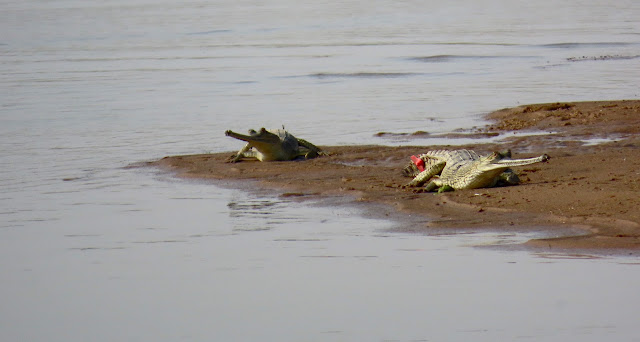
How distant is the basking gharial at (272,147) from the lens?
45.9ft

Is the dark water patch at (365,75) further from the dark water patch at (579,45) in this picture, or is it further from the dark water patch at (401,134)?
the dark water patch at (401,134)

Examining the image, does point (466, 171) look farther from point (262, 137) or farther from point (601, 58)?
point (601, 58)

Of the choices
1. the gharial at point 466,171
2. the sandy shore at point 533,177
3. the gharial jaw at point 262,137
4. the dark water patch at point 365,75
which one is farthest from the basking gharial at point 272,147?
the dark water patch at point 365,75

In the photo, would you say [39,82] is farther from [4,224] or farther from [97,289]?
[97,289]

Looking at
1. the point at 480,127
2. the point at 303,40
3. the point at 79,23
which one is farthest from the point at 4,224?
the point at 79,23

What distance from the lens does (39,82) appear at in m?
26.9

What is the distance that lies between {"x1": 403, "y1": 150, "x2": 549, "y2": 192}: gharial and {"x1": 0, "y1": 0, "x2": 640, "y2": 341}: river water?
1.27 meters

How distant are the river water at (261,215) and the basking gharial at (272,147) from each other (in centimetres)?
123

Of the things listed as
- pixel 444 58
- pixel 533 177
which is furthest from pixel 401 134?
pixel 444 58

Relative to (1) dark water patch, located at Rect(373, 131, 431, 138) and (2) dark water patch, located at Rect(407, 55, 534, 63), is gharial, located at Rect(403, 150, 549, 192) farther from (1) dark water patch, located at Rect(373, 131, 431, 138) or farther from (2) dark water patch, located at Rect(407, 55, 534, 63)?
(2) dark water patch, located at Rect(407, 55, 534, 63)

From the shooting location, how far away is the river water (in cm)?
679

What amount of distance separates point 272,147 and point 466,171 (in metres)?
3.84

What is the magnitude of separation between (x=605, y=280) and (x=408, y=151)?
7070 mm

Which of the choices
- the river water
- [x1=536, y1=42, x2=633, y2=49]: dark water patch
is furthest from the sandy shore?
[x1=536, y1=42, x2=633, y2=49]: dark water patch
